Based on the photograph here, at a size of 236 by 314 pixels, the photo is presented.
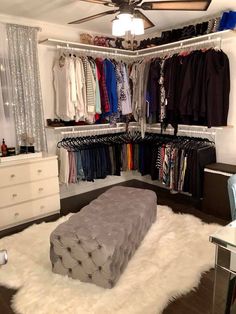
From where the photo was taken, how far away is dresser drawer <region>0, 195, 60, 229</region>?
2.99 m

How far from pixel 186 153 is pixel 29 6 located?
2.62 metres

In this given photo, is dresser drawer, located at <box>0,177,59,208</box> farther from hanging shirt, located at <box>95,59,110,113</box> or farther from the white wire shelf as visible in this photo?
the white wire shelf

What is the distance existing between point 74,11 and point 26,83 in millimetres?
1078

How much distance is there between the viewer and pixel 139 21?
221 centimetres

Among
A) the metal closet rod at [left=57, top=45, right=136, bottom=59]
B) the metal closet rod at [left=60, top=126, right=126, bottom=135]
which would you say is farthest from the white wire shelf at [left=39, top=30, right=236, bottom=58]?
the metal closet rod at [left=60, top=126, right=126, bottom=135]

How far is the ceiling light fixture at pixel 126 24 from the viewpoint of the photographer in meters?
2.09

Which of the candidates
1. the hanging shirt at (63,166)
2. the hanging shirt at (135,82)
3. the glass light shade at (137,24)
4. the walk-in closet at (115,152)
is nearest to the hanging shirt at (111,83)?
the walk-in closet at (115,152)

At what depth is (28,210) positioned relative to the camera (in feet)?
10.3

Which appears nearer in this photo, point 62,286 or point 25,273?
point 62,286

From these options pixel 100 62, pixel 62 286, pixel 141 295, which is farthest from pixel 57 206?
pixel 100 62

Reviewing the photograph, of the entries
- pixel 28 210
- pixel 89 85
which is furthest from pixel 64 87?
pixel 28 210

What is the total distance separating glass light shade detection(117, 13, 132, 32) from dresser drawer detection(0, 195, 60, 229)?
2195mm

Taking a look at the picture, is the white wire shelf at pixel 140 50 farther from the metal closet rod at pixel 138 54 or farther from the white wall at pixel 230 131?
the white wall at pixel 230 131

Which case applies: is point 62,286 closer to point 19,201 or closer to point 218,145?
point 19,201
